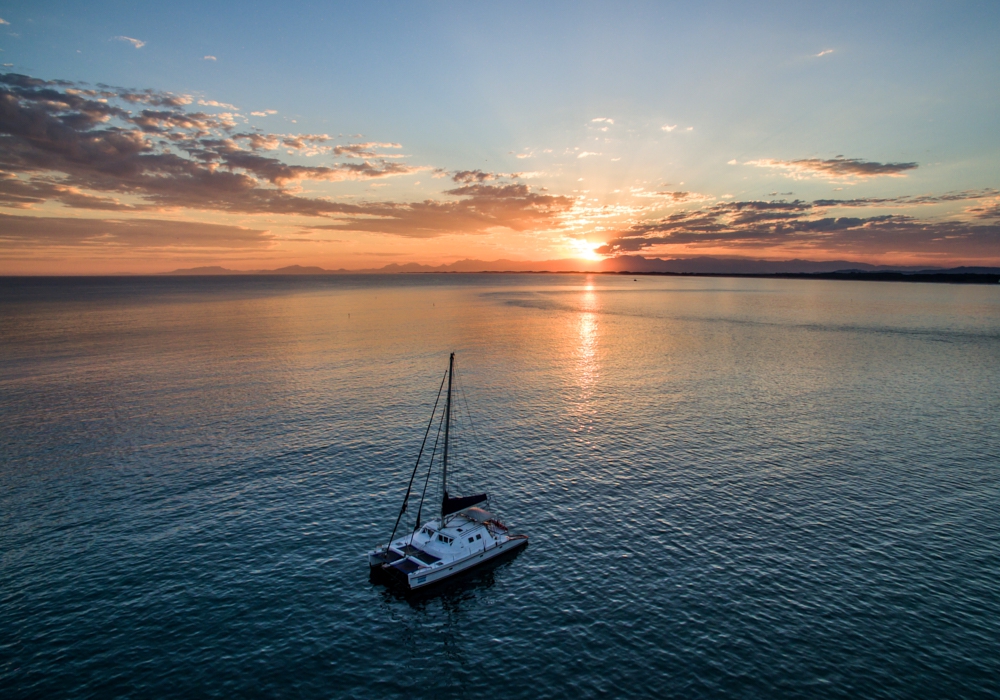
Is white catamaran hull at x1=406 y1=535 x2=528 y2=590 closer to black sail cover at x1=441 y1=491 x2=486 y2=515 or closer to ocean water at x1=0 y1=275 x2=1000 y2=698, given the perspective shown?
ocean water at x1=0 y1=275 x2=1000 y2=698

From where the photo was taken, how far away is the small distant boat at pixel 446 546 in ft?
150

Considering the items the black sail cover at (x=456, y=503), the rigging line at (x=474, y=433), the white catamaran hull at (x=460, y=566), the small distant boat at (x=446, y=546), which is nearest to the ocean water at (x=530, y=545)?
the rigging line at (x=474, y=433)

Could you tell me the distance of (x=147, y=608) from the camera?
4134cm

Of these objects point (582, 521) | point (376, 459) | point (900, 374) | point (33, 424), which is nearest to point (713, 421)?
point (582, 521)

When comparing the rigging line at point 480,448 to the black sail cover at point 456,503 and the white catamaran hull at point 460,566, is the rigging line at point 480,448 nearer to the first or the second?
the black sail cover at point 456,503

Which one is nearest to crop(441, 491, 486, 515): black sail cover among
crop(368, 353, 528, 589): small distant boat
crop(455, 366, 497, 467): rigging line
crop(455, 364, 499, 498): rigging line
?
crop(368, 353, 528, 589): small distant boat

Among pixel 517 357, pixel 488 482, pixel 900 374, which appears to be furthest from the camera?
pixel 517 357

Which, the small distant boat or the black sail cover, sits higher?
the black sail cover

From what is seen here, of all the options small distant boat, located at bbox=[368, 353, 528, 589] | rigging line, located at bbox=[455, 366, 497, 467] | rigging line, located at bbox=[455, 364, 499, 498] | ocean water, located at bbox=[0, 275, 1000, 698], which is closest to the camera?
ocean water, located at bbox=[0, 275, 1000, 698]

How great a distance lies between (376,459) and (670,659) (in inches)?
1784

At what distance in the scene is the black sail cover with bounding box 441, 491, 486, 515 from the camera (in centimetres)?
5091

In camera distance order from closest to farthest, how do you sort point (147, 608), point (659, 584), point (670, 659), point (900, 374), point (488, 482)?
point (670, 659) < point (147, 608) < point (659, 584) < point (488, 482) < point (900, 374)

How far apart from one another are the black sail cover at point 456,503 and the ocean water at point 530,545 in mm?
6972

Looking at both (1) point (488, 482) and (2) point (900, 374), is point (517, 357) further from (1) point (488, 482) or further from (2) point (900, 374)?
(2) point (900, 374)
